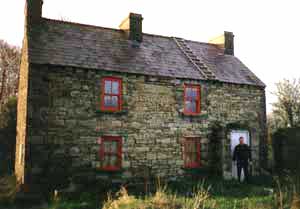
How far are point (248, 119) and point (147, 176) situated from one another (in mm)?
7191

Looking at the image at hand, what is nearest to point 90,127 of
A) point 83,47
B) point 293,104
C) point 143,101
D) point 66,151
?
point 66,151

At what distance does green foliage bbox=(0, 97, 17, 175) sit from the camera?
63.2 ft

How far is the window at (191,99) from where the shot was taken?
16.8m

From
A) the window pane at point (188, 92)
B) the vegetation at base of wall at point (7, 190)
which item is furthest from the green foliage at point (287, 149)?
the vegetation at base of wall at point (7, 190)

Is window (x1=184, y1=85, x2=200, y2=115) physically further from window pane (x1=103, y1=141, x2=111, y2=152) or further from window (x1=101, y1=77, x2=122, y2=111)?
window pane (x1=103, y1=141, x2=111, y2=152)

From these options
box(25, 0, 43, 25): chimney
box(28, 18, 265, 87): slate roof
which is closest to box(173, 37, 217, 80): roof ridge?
box(28, 18, 265, 87): slate roof

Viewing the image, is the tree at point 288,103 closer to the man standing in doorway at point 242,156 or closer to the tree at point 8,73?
the man standing in doorway at point 242,156

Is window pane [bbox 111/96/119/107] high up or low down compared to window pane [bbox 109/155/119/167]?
up

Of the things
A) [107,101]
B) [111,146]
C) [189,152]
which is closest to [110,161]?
[111,146]

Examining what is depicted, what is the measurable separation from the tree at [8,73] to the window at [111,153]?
15.9 m

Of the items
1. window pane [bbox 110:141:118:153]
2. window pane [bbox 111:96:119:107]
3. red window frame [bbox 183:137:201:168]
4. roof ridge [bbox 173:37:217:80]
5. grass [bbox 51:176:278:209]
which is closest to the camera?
grass [bbox 51:176:278:209]

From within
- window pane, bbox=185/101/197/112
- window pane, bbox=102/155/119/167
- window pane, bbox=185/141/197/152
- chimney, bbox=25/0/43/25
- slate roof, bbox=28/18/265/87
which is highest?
chimney, bbox=25/0/43/25

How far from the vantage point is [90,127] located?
1419cm

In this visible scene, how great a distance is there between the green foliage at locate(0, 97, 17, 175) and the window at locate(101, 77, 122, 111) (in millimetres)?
8083
